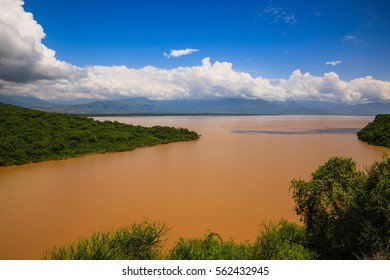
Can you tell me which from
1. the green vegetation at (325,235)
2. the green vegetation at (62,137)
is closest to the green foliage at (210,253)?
the green vegetation at (325,235)

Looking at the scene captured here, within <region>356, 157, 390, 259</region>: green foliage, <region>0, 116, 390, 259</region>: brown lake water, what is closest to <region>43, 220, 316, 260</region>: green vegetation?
<region>356, 157, 390, 259</region>: green foliage

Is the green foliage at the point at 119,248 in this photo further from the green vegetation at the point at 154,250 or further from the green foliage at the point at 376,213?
the green foliage at the point at 376,213

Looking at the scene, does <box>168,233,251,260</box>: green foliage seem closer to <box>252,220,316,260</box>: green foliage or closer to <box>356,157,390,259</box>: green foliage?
<box>252,220,316,260</box>: green foliage

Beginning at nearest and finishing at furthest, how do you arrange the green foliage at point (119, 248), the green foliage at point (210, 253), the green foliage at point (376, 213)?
the green foliage at point (376, 213), the green foliage at point (119, 248), the green foliage at point (210, 253)

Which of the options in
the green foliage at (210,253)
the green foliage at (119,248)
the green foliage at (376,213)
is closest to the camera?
the green foliage at (376,213)

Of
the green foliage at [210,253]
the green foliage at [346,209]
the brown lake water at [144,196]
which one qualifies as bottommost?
the brown lake water at [144,196]

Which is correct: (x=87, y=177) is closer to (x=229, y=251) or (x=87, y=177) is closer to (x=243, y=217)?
(x=243, y=217)

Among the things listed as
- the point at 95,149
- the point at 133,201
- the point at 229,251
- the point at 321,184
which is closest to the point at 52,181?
the point at 133,201
